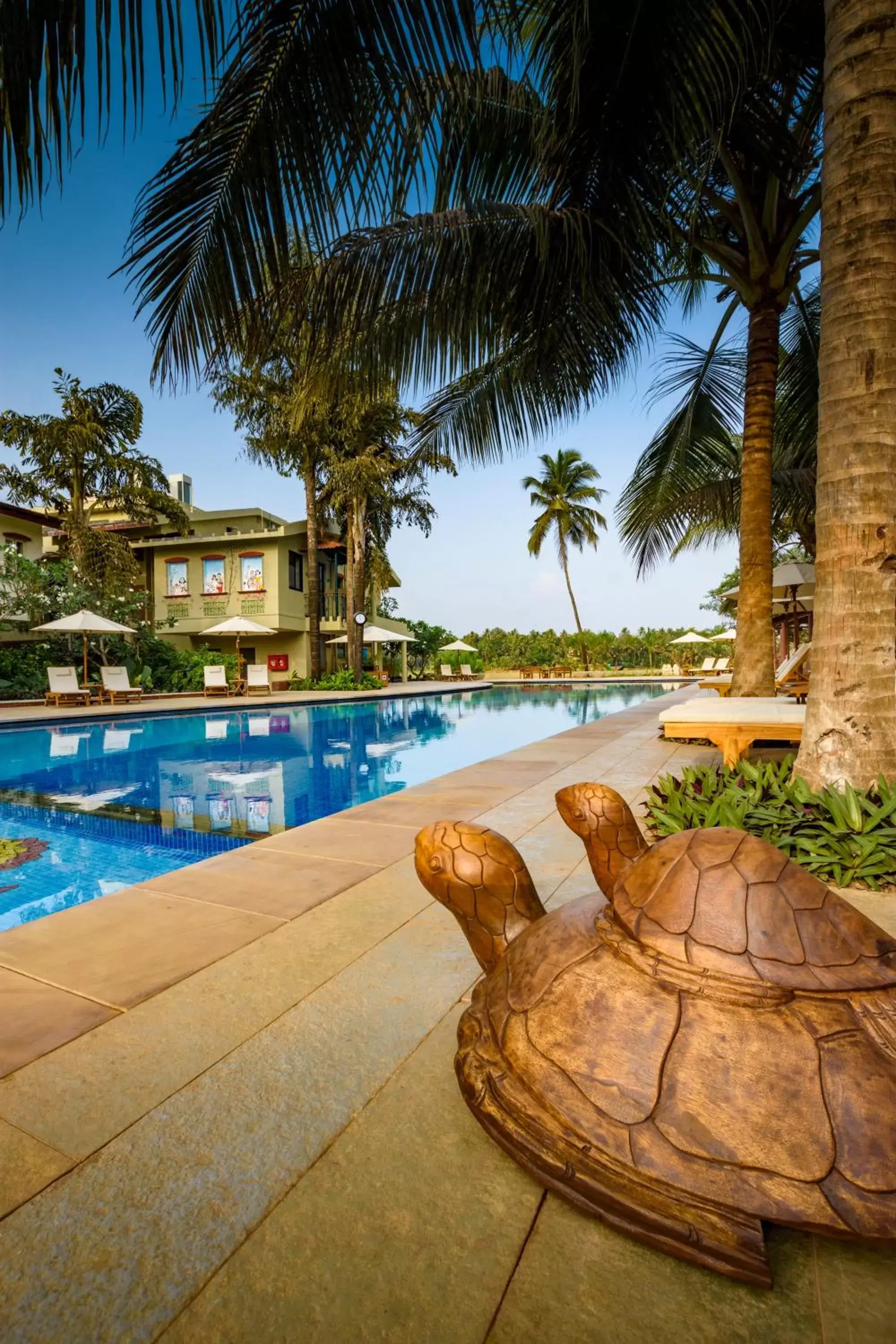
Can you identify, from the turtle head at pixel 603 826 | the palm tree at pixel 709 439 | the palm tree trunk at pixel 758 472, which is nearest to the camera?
the turtle head at pixel 603 826

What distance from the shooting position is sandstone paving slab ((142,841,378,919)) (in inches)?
119

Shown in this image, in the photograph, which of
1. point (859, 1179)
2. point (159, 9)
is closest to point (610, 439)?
point (159, 9)

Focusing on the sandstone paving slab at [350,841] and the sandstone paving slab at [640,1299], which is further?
the sandstone paving slab at [350,841]

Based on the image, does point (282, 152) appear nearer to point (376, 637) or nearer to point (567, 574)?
point (376, 637)

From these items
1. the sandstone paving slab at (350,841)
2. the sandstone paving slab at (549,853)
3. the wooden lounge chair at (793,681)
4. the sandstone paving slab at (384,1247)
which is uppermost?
the wooden lounge chair at (793,681)

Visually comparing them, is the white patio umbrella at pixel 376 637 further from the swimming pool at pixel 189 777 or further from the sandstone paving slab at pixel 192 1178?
the sandstone paving slab at pixel 192 1178

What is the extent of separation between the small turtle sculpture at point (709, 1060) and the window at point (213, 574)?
79.8ft

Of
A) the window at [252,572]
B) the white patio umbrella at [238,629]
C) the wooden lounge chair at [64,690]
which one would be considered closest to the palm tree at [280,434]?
the white patio umbrella at [238,629]

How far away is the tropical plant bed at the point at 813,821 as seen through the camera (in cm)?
311

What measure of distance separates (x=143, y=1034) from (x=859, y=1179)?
1.83 m

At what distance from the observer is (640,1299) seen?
1.06 meters

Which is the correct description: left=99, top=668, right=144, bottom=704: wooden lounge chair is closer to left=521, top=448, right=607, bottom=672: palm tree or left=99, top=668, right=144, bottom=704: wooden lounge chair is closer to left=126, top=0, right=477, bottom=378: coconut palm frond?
left=126, top=0, right=477, bottom=378: coconut palm frond

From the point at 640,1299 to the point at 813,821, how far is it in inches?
112

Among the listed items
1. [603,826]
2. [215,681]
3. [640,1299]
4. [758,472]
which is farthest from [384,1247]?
[215,681]
